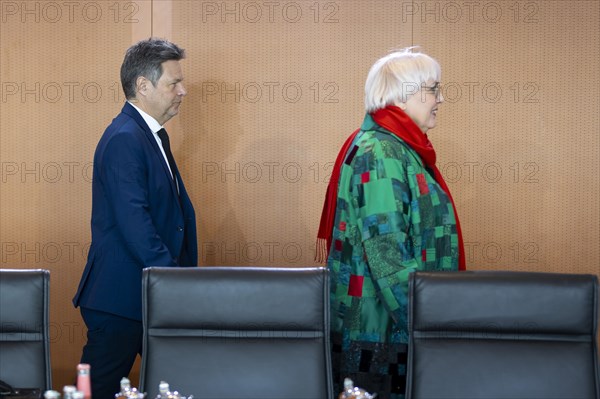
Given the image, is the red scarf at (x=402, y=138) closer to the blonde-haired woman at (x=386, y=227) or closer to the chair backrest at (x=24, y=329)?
the blonde-haired woman at (x=386, y=227)

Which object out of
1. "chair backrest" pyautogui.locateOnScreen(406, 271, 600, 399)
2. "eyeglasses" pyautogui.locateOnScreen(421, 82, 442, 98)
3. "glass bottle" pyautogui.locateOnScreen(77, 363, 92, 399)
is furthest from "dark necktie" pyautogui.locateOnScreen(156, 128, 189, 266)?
"glass bottle" pyautogui.locateOnScreen(77, 363, 92, 399)

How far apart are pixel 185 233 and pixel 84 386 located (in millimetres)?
1722

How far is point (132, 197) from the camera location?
2.75 meters

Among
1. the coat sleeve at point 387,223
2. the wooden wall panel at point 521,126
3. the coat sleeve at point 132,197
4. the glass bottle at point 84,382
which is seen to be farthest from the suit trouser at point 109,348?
the wooden wall panel at point 521,126

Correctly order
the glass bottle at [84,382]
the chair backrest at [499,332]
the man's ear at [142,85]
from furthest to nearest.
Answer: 1. the man's ear at [142,85]
2. the chair backrest at [499,332]
3. the glass bottle at [84,382]

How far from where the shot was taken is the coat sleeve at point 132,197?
272 centimetres

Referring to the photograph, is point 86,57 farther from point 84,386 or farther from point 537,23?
point 84,386

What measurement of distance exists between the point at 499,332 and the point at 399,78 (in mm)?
875

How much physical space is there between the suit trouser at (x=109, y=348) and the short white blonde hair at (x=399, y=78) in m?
1.09

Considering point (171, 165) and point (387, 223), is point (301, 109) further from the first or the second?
point (387, 223)

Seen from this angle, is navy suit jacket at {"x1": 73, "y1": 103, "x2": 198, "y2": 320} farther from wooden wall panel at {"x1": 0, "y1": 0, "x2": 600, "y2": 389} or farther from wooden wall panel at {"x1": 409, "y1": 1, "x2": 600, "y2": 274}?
wooden wall panel at {"x1": 409, "y1": 1, "x2": 600, "y2": 274}

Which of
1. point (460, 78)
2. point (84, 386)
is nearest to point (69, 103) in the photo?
point (460, 78)

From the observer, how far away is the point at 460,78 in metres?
3.88

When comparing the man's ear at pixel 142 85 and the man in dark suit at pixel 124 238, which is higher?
the man's ear at pixel 142 85
